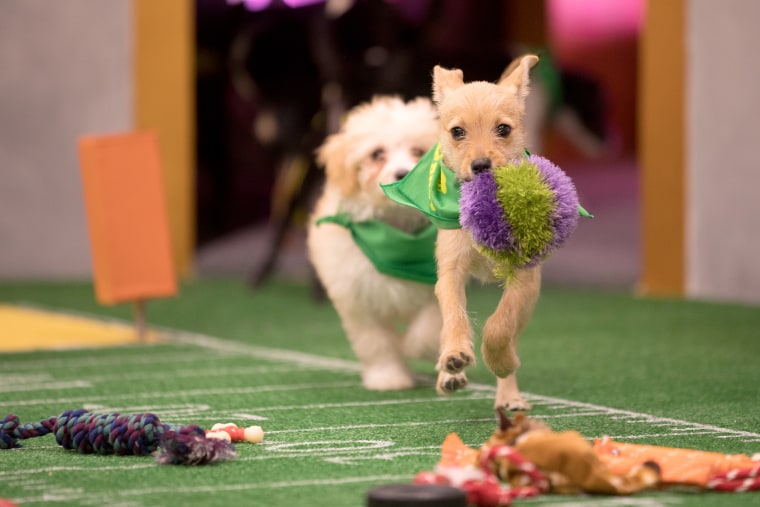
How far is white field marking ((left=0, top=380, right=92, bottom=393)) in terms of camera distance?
581cm

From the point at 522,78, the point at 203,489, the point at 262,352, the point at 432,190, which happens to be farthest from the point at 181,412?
the point at 262,352

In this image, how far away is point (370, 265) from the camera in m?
5.56

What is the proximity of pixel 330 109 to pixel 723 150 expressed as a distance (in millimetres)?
2838

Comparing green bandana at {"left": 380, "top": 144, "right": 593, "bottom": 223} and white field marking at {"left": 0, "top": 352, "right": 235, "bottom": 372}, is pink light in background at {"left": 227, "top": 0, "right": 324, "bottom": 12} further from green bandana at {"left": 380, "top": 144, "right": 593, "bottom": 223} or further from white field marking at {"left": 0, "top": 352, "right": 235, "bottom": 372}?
green bandana at {"left": 380, "top": 144, "right": 593, "bottom": 223}

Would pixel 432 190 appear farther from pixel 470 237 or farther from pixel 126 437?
pixel 126 437

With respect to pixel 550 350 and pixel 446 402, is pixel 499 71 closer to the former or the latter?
pixel 550 350

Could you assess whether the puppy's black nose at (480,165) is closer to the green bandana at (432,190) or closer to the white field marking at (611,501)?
the green bandana at (432,190)

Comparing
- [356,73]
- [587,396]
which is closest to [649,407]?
→ [587,396]

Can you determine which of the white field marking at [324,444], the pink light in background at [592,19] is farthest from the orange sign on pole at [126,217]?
the pink light in background at [592,19]

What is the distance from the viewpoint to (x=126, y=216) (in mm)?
7312


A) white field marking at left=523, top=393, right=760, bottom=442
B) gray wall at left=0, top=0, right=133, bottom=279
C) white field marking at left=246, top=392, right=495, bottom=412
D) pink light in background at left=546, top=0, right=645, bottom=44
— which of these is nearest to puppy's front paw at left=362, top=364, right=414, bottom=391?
white field marking at left=246, top=392, right=495, bottom=412

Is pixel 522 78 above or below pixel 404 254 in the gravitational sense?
above

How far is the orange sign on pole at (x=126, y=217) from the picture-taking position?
7215 mm

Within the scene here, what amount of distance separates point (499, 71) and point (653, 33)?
124 centimetres
